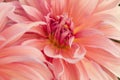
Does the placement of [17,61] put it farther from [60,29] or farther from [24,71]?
[60,29]

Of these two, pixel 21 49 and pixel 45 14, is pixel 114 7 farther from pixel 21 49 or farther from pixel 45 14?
pixel 21 49

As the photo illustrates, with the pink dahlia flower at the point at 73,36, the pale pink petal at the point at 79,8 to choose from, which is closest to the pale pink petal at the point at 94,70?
the pink dahlia flower at the point at 73,36

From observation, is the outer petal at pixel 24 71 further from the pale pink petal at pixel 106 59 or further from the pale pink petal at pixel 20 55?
the pale pink petal at pixel 106 59

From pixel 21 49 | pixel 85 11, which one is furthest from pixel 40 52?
pixel 85 11

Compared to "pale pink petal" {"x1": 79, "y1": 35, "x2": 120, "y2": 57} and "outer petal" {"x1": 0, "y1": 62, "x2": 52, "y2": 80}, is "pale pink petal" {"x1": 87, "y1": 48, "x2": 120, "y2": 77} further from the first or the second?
"outer petal" {"x1": 0, "y1": 62, "x2": 52, "y2": 80}

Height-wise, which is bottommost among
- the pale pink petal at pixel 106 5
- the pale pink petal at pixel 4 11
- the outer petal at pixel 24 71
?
the outer petal at pixel 24 71

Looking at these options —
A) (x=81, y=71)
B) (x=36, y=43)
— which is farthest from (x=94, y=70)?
(x=36, y=43)
